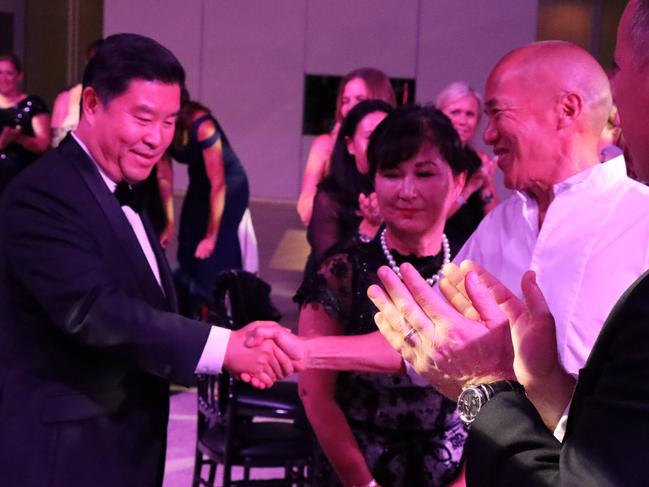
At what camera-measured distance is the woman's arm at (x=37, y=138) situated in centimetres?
747

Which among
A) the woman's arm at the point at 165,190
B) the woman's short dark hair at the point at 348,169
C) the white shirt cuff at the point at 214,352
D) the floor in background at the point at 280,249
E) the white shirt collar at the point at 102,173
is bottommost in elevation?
the floor in background at the point at 280,249

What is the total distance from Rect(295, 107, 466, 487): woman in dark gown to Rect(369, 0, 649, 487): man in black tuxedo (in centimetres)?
81

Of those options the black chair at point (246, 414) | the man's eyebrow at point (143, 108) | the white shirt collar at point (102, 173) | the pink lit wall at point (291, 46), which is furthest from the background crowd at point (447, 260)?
the pink lit wall at point (291, 46)

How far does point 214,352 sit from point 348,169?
6.68ft

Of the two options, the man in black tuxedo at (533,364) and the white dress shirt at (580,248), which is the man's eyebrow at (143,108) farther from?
the man in black tuxedo at (533,364)

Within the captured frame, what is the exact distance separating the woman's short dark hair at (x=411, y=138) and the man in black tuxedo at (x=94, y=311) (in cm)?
57

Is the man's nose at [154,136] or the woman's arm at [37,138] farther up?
the man's nose at [154,136]

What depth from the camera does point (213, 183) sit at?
5.84 metres

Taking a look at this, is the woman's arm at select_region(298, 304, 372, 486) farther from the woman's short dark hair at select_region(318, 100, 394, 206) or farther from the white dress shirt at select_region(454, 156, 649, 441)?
the woman's short dark hair at select_region(318, 100, 394, 206)

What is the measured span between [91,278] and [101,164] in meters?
0.31

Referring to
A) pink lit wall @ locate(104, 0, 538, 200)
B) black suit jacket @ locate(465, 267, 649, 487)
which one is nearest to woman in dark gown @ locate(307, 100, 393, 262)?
black suit jacket @ locate(465, 267, 649, 487)

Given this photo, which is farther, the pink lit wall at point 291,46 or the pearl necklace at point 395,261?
the pink lit wall at point 291,46

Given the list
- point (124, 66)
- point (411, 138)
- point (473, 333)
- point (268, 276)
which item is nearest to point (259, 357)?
point (411, 138)

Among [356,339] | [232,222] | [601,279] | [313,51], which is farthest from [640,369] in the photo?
[313,51]
